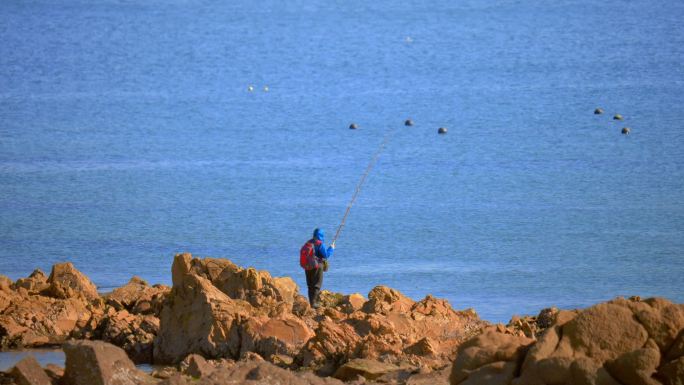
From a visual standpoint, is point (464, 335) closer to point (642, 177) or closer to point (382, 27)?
point (642, 177)

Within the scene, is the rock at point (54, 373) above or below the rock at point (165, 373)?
below

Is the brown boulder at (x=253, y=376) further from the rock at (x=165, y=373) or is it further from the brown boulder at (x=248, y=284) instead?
the brown boulder at (x=248, y=284)

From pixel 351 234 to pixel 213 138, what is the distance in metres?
17.9

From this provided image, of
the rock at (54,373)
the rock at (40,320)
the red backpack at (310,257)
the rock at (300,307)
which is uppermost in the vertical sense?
the red backpack at (310,257)

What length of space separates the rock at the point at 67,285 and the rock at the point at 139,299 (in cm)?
30

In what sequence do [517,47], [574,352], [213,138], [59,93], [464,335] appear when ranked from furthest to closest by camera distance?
[517,47] → [59,93] → [213,138] → [464,335] → [574,352]

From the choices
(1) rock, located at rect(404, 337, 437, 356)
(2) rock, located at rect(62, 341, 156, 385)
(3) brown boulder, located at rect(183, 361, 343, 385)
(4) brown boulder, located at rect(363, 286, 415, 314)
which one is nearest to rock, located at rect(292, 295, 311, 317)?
(4) brown boulder, located at rect(363, 286, 415, 314)

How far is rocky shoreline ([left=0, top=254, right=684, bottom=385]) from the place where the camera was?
41.4 feet

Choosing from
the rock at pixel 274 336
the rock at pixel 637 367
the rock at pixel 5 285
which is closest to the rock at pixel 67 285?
the rock at pixel 5 285

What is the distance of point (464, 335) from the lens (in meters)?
18.4

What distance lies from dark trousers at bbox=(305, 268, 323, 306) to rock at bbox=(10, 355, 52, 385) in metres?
7.89

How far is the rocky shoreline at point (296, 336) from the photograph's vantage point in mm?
12633

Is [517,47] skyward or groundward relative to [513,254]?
skyward

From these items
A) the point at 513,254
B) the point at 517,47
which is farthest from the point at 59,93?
Result: the point at 513,254
